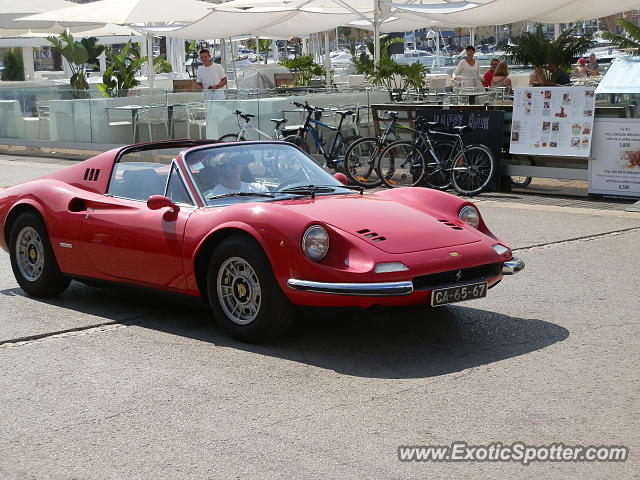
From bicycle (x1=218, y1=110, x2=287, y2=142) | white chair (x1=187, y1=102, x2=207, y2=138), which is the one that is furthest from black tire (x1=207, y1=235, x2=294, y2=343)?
white chair (x1=187, y1=102, x2=207, y2=138)

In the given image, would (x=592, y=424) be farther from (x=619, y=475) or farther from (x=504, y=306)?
(x=504, y=306)

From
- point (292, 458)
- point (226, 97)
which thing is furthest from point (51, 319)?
point (226, 97)

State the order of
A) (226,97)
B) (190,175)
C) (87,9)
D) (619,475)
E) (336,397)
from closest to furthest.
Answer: (619,475), (336,397), (190,175), (226,97), (87,9)

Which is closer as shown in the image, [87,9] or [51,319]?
[51,319]

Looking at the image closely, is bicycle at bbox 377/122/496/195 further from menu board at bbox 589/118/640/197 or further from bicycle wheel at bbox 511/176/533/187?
menu board at bbox 589/118/640/197

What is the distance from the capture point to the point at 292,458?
15.2 feet

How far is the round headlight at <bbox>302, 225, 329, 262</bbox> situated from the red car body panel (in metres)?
0.03

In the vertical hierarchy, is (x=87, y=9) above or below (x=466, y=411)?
above

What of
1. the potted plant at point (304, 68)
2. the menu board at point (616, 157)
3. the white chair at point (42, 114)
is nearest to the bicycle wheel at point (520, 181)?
the menu board at point (616, 157)

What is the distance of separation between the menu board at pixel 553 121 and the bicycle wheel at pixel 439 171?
0.91m

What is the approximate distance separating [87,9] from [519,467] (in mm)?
22062

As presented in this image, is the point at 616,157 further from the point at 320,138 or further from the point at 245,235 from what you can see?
the point at 245,235

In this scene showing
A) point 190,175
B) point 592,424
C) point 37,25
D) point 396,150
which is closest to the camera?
point 592,424

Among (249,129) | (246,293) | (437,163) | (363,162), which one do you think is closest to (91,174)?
(246,293)
